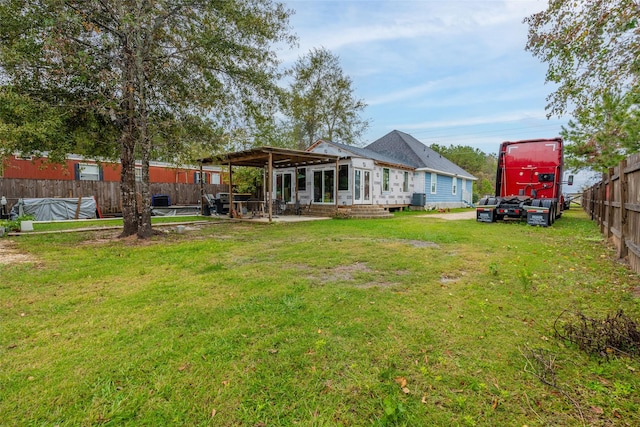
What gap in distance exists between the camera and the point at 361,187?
15492 mm

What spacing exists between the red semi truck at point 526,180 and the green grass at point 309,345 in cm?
651

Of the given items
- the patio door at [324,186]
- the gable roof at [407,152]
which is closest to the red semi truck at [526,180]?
the patio door at [324,186]

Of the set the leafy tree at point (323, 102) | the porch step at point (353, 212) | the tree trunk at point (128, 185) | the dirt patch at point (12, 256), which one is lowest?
the dirt patch at point (12, 256)

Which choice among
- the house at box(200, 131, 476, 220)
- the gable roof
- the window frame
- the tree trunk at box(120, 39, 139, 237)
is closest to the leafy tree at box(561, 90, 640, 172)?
the house at box(200, 131, 476, 220)

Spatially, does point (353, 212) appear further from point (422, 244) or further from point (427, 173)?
point (427, 173)

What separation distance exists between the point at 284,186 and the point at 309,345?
15.8 metres

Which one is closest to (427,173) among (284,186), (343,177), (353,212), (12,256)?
(343,177)

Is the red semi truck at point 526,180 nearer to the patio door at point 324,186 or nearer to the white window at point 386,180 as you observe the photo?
the white window at point 386,180

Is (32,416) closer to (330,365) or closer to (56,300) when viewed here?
(330,365)

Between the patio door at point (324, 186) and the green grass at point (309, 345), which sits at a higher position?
the patio door at point (324, 186)

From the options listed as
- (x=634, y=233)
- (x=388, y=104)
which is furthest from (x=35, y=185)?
(x=388, y=104)

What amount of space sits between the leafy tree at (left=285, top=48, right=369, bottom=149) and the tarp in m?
16.7

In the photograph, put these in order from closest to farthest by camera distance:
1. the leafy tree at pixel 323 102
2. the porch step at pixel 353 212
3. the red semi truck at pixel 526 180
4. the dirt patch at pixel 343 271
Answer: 1. the dirt patch at pixel 343 271
2. the red semi truck at pixel 526 180
3. the porch step at pixel 353 212
4. the leafy tree at pixel 323 102

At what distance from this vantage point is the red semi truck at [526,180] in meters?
10.9
